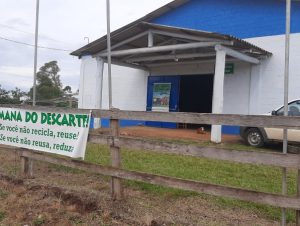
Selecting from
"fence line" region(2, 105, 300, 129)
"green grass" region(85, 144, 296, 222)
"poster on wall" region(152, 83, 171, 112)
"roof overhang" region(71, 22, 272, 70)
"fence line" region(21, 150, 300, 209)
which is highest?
"roof overhang" region(71, 22, 272, 70)

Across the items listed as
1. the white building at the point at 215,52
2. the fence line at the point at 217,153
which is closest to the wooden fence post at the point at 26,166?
the fence line at the point at 217,153

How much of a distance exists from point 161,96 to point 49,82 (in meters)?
35.9

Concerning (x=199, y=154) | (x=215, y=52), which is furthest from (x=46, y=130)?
(x=215, y=52)

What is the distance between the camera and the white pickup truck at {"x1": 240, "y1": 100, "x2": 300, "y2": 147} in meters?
11.3

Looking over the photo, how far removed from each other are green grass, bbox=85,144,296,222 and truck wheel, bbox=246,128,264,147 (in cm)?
388

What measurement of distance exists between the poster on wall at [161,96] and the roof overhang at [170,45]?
1291 millimetres

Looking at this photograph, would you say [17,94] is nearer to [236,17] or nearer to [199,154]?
[236,17]

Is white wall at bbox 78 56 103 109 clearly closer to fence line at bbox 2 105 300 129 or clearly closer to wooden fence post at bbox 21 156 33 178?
wooden fence post at bbox 21 156 33 178

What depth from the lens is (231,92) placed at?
15898 mm

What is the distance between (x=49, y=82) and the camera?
169ft

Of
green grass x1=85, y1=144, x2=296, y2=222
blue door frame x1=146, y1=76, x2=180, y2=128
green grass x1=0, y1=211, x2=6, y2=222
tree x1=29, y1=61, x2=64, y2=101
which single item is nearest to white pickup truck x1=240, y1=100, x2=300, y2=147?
green grass x1=85, y1=144, x2=296, y2=222

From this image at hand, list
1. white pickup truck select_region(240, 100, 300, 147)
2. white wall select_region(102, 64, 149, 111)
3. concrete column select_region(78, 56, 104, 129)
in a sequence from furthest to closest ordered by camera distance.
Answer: concrete column select_region(78, 56, 104, 129) → white wall select_region(102, 64, 149, 111) → white pickup truck select_region(240, 100, 300, 147)

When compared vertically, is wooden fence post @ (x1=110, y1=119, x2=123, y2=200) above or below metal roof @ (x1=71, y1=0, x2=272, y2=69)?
below

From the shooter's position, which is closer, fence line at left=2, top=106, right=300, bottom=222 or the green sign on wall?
fence line at left=2, top=106, right=300, bottom=222
